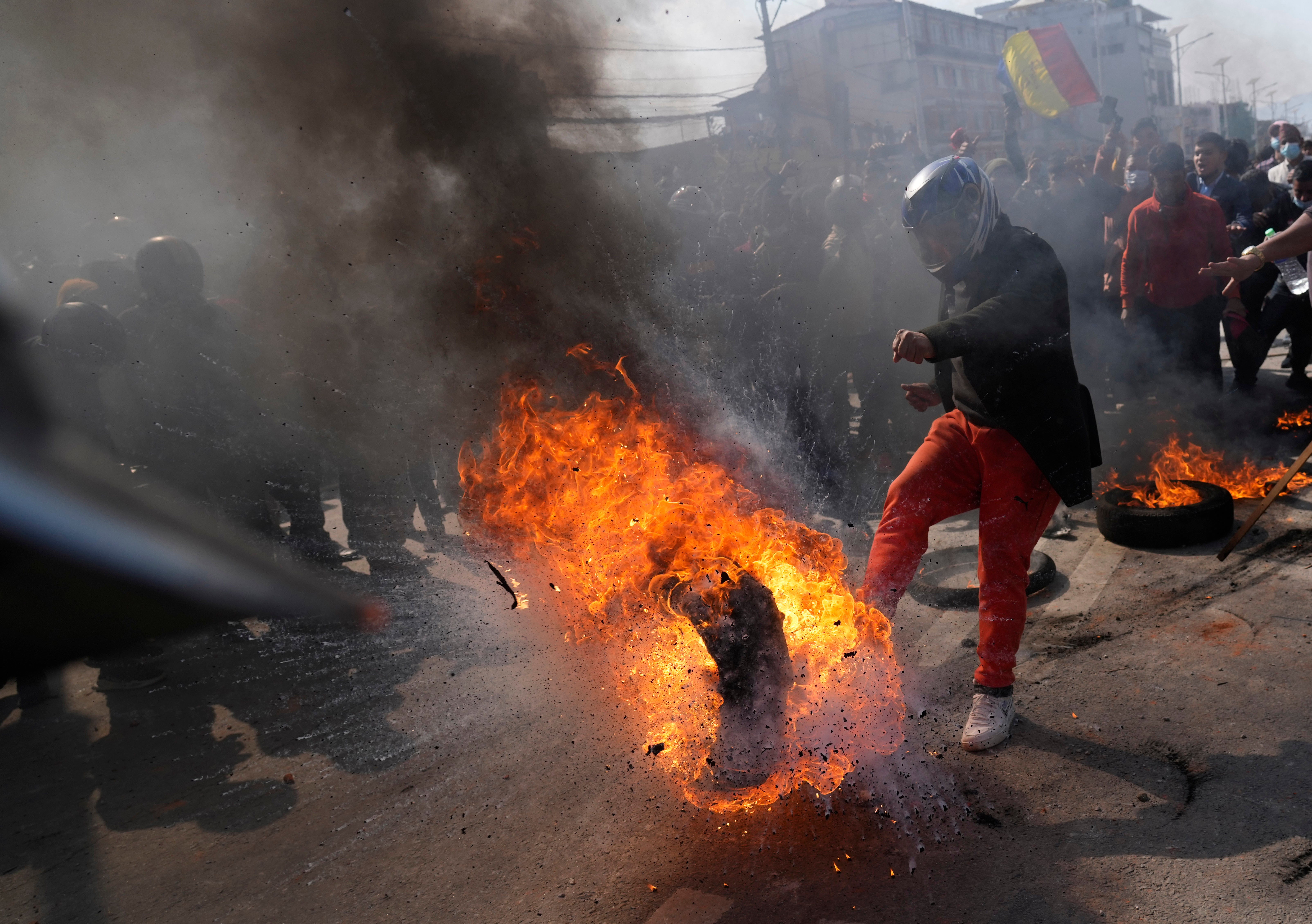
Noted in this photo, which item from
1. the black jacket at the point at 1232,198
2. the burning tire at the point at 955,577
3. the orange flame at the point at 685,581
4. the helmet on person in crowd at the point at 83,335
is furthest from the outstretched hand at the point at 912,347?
the black jacket at the point at 1232,198

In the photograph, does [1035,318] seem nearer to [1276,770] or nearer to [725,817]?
[1276,770]

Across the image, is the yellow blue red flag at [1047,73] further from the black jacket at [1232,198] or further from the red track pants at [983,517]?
the red track pants at [983,517]

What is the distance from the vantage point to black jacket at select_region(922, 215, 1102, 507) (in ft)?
10.6

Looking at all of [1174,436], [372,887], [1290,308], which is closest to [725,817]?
[372,887]

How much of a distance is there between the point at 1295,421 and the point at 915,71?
4044 centimetres

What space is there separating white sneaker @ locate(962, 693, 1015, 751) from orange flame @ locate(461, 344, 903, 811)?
0.33 m

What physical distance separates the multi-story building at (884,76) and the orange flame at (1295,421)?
11267mm

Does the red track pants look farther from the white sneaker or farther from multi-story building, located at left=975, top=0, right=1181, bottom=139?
multi-story building, located at left=975, top=0, right=1181, bottom=139

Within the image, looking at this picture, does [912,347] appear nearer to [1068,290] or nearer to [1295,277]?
[1295,277]

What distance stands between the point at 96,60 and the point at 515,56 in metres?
2.05

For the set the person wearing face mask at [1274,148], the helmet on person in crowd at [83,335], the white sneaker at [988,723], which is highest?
the person wearing face mask at [1274,148]

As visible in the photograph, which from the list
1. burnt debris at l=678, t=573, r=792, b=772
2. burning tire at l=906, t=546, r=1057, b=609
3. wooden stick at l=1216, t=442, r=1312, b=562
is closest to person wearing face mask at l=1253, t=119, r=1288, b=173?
wooden stick at l=1216, t=442, r=1312, b=562

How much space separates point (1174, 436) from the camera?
617 cm

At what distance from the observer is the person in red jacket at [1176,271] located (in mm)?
6594
